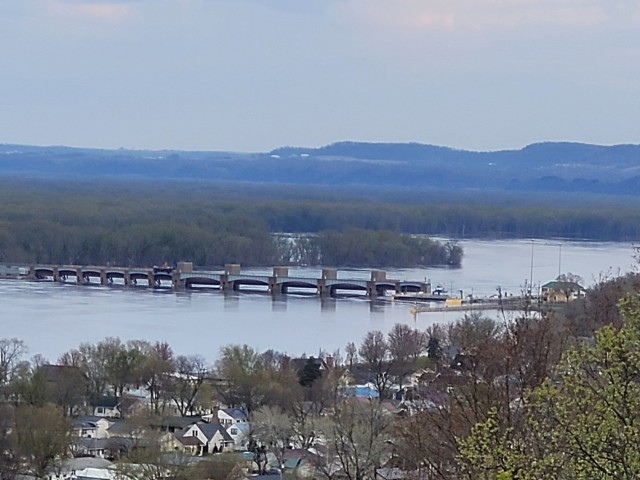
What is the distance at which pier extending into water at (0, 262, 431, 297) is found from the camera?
117 ft

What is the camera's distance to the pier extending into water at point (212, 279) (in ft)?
117

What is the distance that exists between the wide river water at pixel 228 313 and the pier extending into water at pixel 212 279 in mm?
1129

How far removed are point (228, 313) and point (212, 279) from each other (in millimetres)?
8593

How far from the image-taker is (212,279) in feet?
123

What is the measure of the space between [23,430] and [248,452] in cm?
231

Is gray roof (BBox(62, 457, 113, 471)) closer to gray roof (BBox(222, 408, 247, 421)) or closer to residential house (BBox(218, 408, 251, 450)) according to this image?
residential house (BBox(218, 408, 251, 450))

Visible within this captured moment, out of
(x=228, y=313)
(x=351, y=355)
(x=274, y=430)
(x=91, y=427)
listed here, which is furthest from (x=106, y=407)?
(x=228, y=313)

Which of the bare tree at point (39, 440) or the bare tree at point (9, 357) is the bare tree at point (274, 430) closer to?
the bare tree at point (39, 440)

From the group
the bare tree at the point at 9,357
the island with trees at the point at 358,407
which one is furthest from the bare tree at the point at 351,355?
the bare tree at the point at 9,357

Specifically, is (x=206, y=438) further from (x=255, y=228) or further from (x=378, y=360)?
(x=255, y=228)

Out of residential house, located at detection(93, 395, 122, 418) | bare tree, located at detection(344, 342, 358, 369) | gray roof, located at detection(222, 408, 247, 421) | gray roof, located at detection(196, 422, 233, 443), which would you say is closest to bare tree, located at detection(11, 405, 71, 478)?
gray roof, located at detection(196, 422, 233, 443)

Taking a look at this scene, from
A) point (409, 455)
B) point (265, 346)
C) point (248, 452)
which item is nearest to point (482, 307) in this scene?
point (265, 346)

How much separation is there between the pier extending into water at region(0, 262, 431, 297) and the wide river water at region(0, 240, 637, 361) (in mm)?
1129

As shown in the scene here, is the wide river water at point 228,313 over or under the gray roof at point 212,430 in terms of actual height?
under
